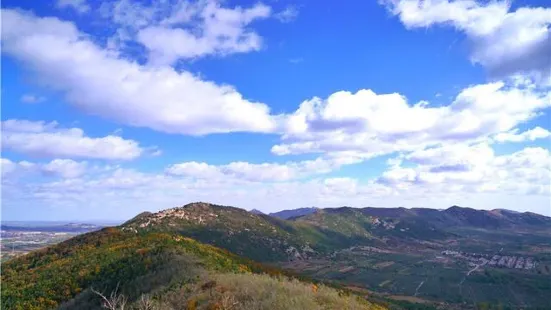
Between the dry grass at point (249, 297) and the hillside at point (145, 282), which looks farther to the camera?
the hillside at point (145, 282)

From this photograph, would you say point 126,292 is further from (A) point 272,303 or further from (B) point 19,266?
(B) point 19,266

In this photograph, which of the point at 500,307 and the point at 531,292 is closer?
the point at 500,307

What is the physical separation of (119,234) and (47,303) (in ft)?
167

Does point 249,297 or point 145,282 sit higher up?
point 249,297

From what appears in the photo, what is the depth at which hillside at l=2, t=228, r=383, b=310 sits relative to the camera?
128ft

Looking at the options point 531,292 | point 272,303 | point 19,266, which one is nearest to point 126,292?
point 272,303

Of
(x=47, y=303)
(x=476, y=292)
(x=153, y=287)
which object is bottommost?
(x=476, y=292)

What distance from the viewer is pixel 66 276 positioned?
77.1m

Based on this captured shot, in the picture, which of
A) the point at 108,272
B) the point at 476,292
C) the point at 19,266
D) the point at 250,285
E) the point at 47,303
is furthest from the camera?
the point at 476,292

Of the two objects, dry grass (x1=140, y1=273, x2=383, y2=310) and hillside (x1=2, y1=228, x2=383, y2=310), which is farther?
hillside (x1=2, y1=228, x2=383, y2=310)

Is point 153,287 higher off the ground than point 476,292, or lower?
higher

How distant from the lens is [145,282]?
60438 millimetres

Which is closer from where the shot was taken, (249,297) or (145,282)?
(249,297)

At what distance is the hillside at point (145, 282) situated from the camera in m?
38.9
